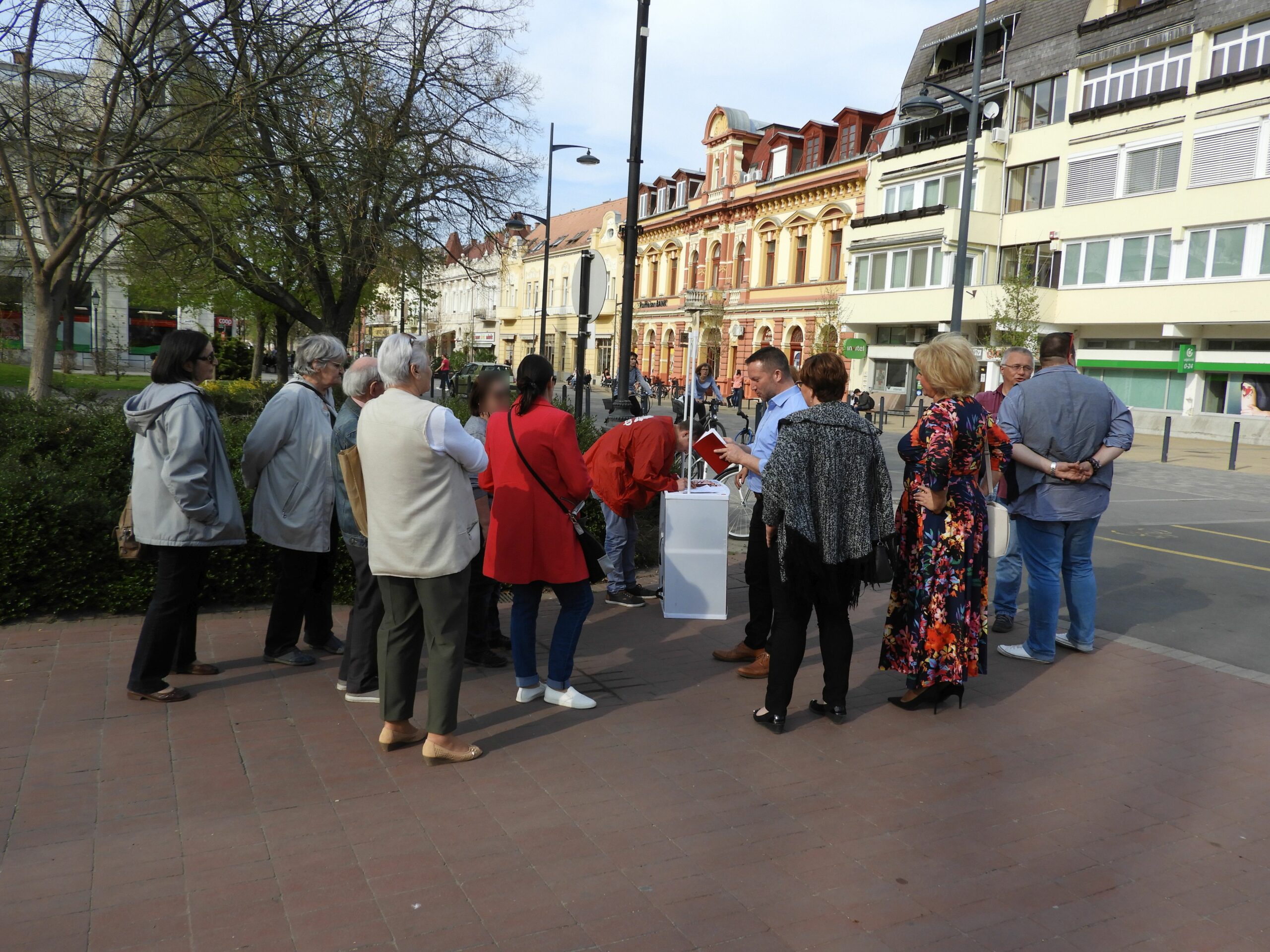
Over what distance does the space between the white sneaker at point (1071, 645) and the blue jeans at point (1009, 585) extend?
45 centimetres

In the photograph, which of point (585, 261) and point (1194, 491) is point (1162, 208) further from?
point (585, 261)

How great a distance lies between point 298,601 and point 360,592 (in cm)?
70

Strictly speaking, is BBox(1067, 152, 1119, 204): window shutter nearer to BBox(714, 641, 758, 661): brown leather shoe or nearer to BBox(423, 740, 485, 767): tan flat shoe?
BBox(714, 641, 758, 661): brown leather shoe

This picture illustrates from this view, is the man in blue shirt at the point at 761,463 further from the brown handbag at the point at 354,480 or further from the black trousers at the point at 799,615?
the brown handbag at the point at 354,480

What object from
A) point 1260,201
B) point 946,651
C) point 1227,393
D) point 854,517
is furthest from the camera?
point 1227,393

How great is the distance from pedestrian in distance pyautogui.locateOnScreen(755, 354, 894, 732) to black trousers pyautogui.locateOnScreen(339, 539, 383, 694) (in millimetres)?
1892

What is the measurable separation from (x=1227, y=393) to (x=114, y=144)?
31.3 metres

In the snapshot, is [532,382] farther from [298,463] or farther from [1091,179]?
[1091,179]

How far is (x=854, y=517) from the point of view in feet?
14.9

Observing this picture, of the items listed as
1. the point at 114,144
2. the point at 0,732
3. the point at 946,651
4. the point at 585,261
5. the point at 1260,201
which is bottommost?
the point at 0,732

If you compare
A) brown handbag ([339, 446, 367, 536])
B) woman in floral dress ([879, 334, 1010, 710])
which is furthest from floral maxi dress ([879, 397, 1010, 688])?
brown handbag ([339, 446, 367, 536])

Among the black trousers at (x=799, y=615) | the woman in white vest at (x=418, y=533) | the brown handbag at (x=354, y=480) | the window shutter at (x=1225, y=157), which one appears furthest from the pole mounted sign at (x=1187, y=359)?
the brown handbag at (x=354, y=480)

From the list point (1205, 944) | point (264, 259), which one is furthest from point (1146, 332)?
point (1205, 944)

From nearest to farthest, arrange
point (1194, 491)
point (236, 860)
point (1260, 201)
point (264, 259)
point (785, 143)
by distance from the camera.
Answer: point (236, 860)
point (1194, 491)
point (264, 259)
point (1260, 201)
point (785, 143)
